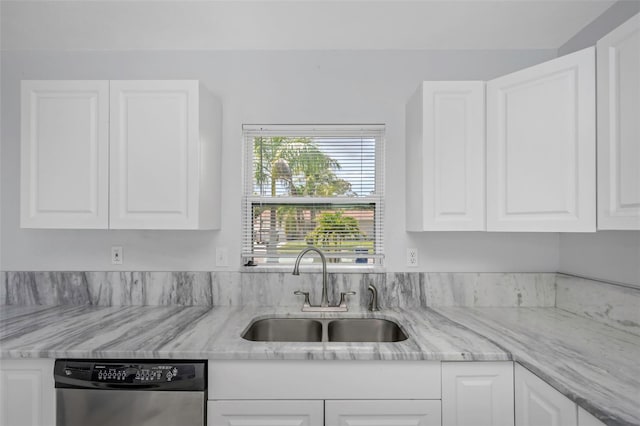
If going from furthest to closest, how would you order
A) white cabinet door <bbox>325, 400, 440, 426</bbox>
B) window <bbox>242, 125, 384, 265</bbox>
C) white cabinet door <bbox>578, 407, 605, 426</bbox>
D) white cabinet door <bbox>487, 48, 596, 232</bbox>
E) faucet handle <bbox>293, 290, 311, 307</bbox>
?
1. window <bbox>242, 125, 384, 265</bbox>
2. faucet handle <bbox>293, 290, 311, 307</bbox>
3. white cabinet door <bbox>487, 48, 596, 232</bbox>
4. white cabinet door <bbox>325, 400, 440, 426</bbox>
5. white cabinet door <bbox>578, 407, 605, 426</bbox>

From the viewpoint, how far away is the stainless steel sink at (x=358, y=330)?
1882 millimetres

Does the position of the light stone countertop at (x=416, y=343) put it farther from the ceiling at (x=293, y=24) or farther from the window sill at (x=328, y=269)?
the ceiling at (x=293, y=24)

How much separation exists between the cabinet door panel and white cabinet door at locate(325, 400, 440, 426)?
1.12 metres

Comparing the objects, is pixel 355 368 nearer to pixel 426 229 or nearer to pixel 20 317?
pixel 426 229

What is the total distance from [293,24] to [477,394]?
1942mm

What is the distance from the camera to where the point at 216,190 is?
2.04 metres

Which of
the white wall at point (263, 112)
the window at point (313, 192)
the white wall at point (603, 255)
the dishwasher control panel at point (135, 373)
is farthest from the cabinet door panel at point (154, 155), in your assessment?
the white wall at point (603, 255)

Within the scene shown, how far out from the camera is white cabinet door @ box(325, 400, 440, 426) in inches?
53.2

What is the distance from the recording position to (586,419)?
982 millimetres

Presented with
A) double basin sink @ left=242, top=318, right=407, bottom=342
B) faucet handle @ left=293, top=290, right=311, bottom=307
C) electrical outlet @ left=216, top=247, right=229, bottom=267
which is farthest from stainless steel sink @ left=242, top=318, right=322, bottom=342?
electrical outlet @ left=216, top=247, right=229, bottom=267

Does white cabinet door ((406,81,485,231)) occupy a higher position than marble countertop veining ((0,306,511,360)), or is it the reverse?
white cabinet door ((406,81,485,231))

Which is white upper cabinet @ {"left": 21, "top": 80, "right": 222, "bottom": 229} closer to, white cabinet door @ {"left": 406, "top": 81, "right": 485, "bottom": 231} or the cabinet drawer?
the cabinet drawer

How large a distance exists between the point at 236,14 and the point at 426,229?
147cm

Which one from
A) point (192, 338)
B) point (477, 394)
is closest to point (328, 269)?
point (192, 338)
